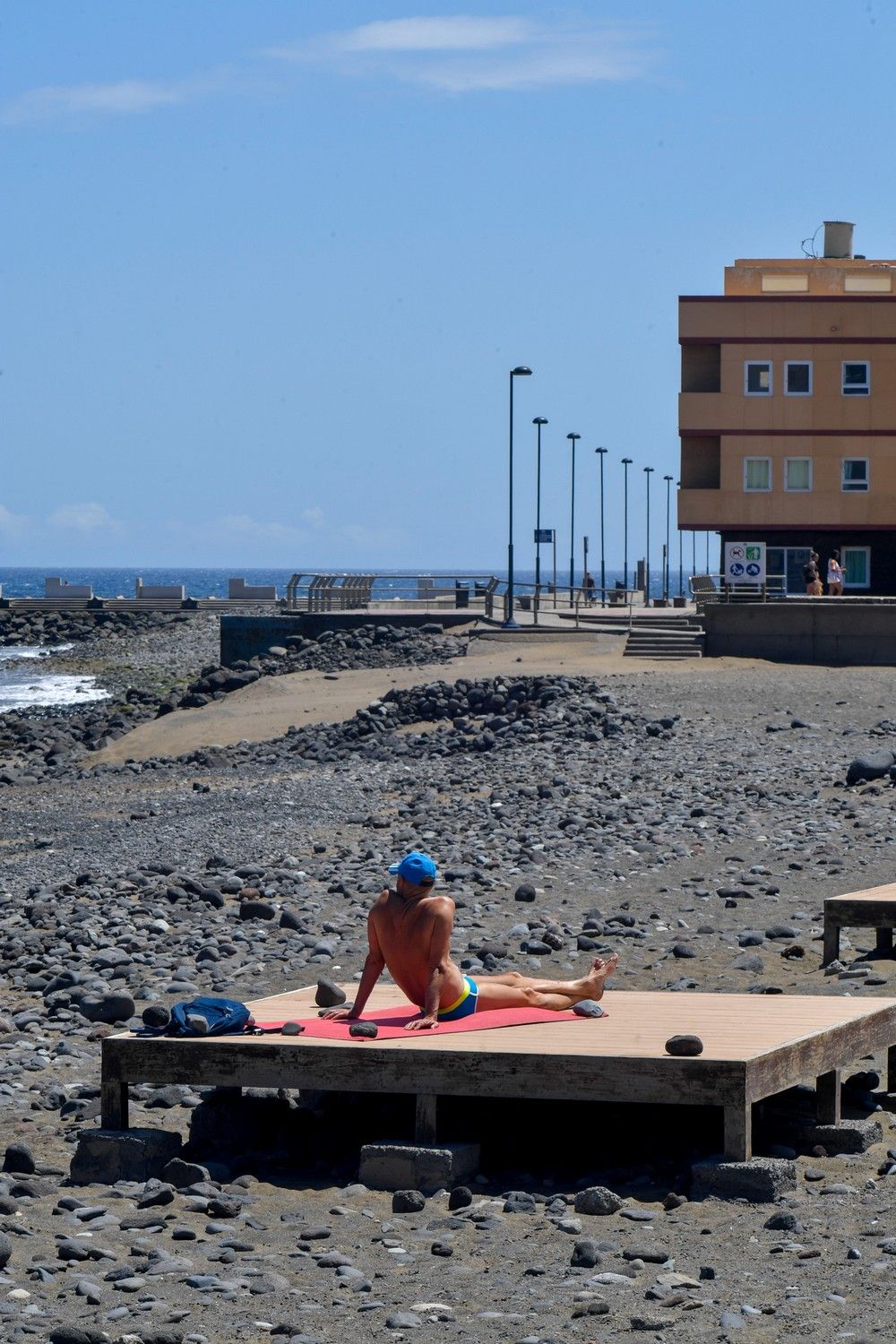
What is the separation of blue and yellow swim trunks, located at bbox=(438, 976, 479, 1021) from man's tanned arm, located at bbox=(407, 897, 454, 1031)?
88mm

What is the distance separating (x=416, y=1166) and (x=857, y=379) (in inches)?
1890

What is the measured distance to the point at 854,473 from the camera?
175ft

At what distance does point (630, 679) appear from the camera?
30.8 m

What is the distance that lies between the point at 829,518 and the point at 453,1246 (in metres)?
48.2

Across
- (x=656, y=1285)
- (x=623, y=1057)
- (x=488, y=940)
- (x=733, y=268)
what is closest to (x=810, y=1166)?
(x=623, y=1057)

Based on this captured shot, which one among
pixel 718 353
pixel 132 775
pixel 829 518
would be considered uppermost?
pixel 718 353

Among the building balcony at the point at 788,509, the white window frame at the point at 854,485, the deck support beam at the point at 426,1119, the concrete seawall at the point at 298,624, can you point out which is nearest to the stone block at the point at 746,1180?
the deck support beam at the point at 426,1119

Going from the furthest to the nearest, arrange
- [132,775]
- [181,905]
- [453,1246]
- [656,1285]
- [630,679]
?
[630,679] < [132,775] < [181,905] < [453,1246] < [656,1285]

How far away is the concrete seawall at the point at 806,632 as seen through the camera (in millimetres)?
34656

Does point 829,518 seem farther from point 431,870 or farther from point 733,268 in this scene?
point 431,870

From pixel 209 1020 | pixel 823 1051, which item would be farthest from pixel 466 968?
pixel 823 1051

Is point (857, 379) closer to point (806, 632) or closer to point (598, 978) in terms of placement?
point (806, 632)

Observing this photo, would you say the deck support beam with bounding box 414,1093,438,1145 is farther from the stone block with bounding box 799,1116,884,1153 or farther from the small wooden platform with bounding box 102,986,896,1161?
the stone block with bounding box 799,1116,884,1153

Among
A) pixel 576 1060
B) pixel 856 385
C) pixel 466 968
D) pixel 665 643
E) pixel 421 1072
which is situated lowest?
pixel 466 968
